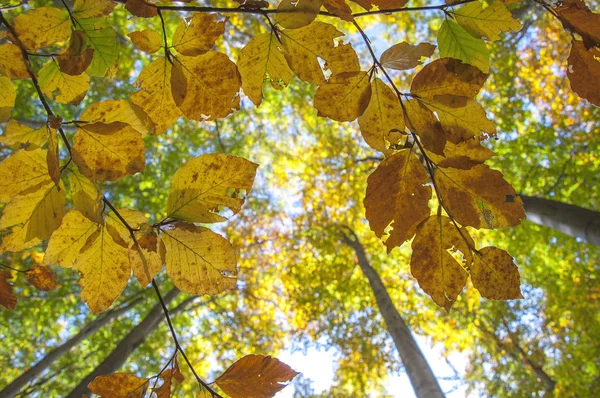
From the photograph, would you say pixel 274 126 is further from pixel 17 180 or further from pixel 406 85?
pixel 17 180

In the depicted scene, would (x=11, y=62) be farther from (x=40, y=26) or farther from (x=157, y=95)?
(x=157, y=95)

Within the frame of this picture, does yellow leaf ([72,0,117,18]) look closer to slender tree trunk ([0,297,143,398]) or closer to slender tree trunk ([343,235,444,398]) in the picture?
slender tree trunk ([343,235,444,398])

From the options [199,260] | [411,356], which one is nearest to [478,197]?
[199,260]

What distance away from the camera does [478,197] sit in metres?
0.55

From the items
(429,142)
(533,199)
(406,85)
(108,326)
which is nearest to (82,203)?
(429,142)

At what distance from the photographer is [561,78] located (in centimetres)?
748

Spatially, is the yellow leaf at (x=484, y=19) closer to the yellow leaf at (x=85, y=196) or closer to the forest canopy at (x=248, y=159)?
the forest canopy at (x=248, y=159)

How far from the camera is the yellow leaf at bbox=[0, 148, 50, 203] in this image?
1.82 ft

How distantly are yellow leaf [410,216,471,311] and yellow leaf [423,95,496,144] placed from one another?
13 centimetres

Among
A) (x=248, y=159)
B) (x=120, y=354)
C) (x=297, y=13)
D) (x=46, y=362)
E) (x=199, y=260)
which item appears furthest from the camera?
(x=46, y=362)

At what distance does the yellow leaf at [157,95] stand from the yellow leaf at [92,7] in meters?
0.10

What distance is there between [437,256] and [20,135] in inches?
26.5

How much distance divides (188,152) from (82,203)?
297 inches

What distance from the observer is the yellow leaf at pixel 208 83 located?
607 mm
